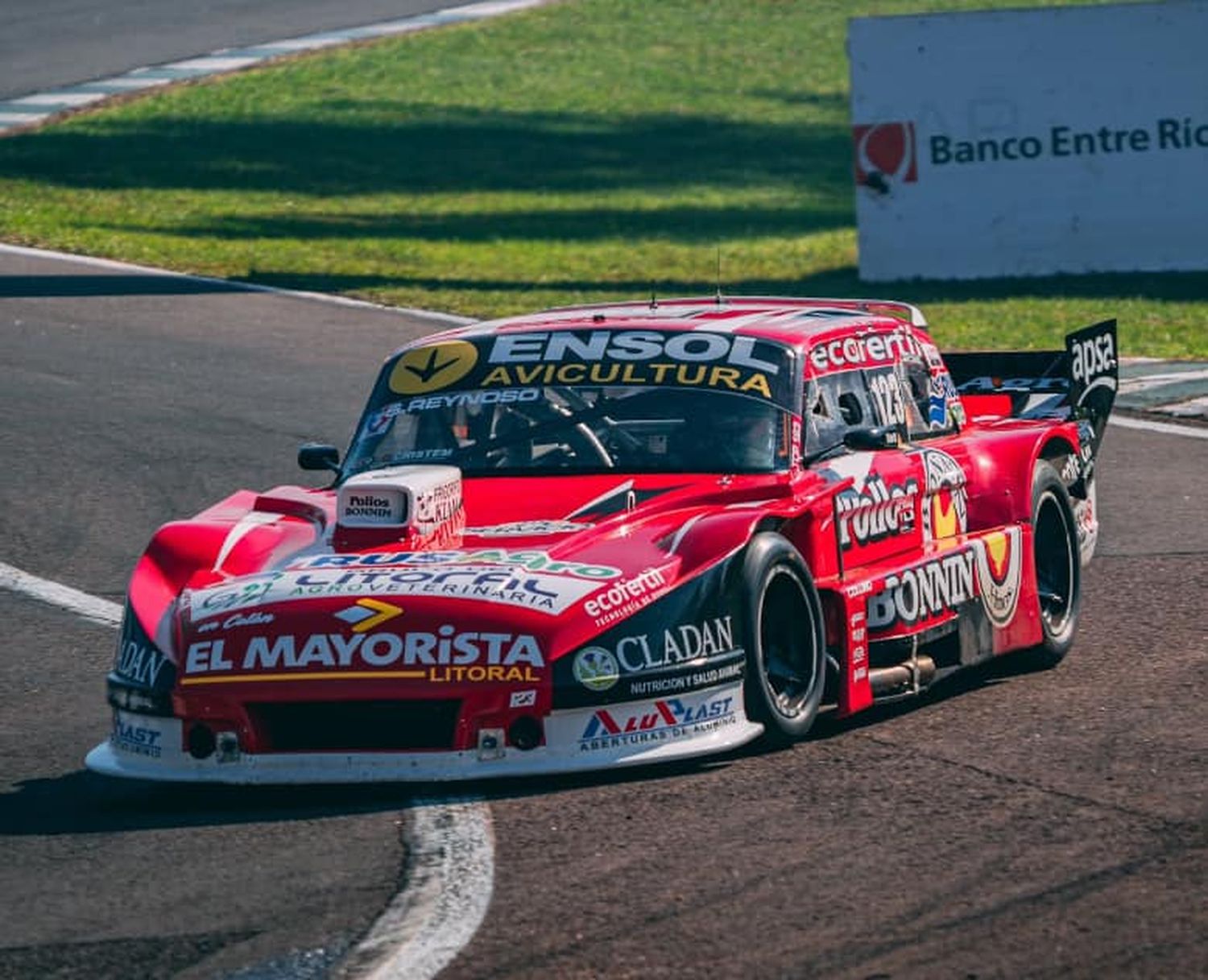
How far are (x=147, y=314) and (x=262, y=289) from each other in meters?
1.90

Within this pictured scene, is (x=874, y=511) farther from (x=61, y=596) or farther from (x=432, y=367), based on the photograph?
(x=61, y=596)

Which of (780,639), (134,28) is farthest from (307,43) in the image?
(780,639)

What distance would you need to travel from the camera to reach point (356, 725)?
7.22 metres

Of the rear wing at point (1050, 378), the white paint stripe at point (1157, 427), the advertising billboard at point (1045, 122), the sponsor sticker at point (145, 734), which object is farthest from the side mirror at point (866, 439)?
the advertising billboard at point (1045, 122)

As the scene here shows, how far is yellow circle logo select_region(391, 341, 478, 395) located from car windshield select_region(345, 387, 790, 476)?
0.13 metres

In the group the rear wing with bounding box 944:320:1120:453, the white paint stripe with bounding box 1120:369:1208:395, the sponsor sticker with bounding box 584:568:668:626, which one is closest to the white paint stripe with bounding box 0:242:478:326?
the white paint stripe with bounding box 1120:369:1208:395

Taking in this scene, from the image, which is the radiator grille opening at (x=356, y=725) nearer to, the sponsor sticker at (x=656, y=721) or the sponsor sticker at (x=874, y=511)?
the sponsor sticker at (x=656, y=721)

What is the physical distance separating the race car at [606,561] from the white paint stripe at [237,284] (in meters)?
9.80

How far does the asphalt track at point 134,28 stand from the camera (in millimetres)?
33531

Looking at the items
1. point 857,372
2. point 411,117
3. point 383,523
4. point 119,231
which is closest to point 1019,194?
point 119,231

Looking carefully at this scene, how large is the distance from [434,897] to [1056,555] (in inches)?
167

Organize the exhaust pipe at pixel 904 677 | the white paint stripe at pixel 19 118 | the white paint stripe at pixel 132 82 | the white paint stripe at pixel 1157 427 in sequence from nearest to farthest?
the exhaust pipe at pixel 904 677, the white paint stripe at pixel 1157 427, the white paint stripe at pixel 19 118, the white paint stripe at pixel 132 82

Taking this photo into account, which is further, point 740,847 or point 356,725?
point 356,725

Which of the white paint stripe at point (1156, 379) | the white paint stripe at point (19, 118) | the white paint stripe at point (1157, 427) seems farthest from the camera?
the white paint stripe at point (19, 118)
